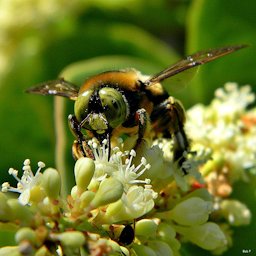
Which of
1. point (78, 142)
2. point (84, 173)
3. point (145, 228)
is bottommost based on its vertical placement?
point (145, 228)

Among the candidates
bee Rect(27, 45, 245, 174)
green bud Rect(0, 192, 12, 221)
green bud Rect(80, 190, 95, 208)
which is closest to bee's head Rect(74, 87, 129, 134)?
bee Rect(27, 45, 245, 174)

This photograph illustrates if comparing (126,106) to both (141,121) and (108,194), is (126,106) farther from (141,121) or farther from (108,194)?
(108,194)

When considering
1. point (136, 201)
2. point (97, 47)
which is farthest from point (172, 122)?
point (97, 47)

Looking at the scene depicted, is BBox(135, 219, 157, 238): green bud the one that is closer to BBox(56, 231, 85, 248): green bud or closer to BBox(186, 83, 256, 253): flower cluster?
BBox(56, 231, 85, 248): green bud

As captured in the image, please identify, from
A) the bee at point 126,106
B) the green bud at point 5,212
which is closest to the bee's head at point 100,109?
the bee at point 126,106

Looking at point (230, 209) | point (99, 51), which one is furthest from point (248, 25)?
point (230, 209)

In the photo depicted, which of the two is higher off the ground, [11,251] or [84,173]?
[84,173]

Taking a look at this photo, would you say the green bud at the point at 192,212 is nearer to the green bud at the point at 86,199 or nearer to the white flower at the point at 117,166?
the white flower at the point at 117,166
